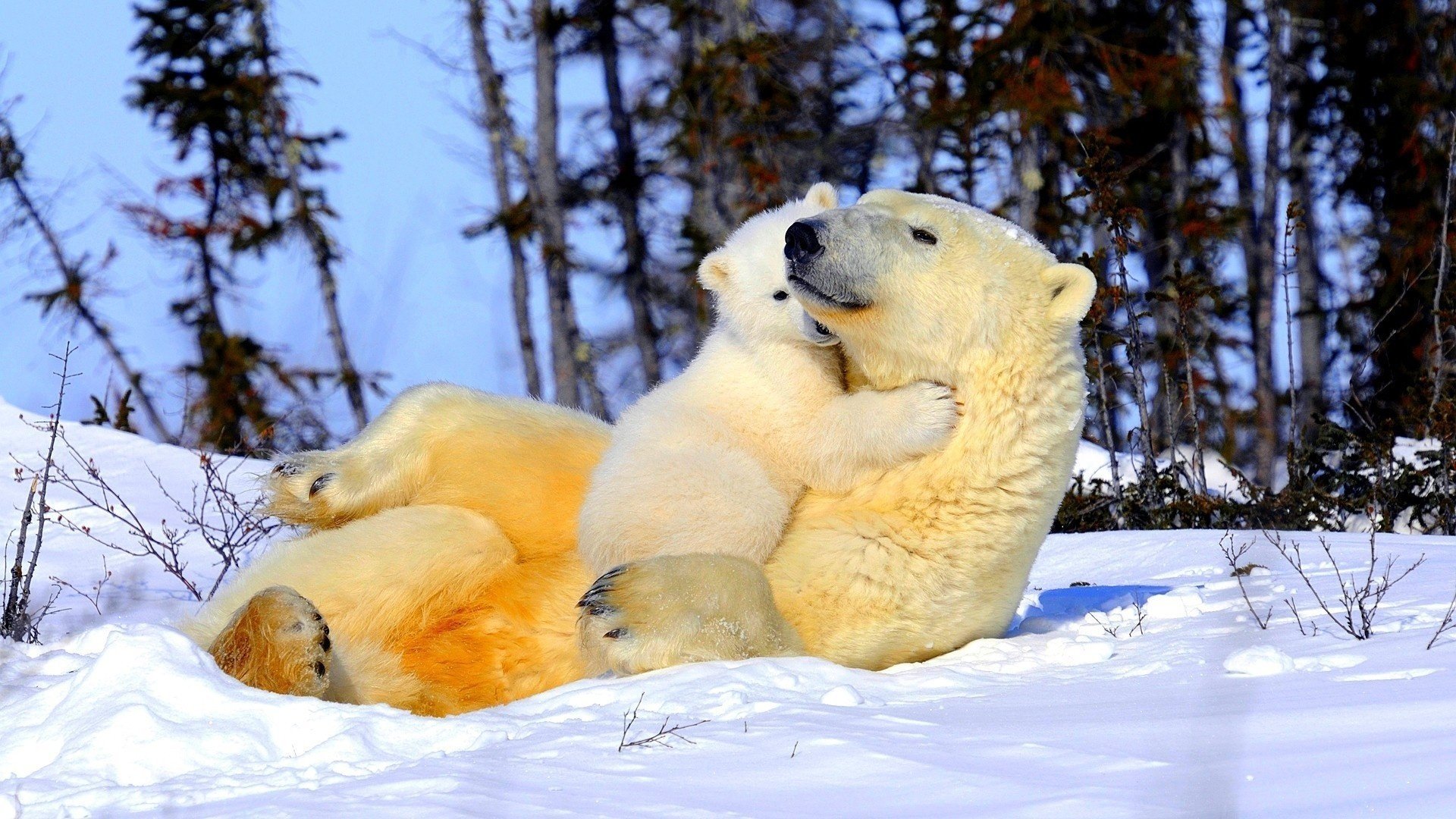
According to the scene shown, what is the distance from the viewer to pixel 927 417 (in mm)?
2807

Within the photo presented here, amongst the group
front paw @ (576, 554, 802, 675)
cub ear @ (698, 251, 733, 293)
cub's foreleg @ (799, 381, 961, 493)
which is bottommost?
front paw @ (576, 554, 802, 675)

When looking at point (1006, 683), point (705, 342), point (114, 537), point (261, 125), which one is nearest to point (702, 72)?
point (261, 125)

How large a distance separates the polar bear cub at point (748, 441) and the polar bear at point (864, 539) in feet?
0.22

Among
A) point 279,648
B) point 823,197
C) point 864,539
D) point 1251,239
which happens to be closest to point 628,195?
point 1251,239

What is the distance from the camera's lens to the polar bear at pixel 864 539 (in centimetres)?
278

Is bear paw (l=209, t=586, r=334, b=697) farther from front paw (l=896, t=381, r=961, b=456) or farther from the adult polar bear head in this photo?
front paw (l=896, t=381, r=961, b=456)

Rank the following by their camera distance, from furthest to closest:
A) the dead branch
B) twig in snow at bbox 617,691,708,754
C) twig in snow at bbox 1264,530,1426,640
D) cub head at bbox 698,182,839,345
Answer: the dead branch, cub head at bbox 698,182,839,345, twig in snow at bbox 1264,530,1426,640, twig in snow at bbox 617,691,708,754

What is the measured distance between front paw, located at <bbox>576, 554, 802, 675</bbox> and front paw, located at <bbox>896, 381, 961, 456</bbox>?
0.50 metres

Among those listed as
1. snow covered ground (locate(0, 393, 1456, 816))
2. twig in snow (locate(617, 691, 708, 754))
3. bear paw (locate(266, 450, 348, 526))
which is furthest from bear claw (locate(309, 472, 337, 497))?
twig in snow (locate(617, 691, 708, 754))

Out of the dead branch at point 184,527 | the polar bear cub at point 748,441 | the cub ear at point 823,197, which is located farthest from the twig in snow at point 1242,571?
the dead branch at point 184,527

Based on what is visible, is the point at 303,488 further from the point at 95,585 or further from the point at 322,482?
the point at 95,585

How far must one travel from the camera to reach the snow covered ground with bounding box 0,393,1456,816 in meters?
1.68

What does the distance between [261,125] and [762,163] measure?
19.4ft

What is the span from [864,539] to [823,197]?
44.2 inches
